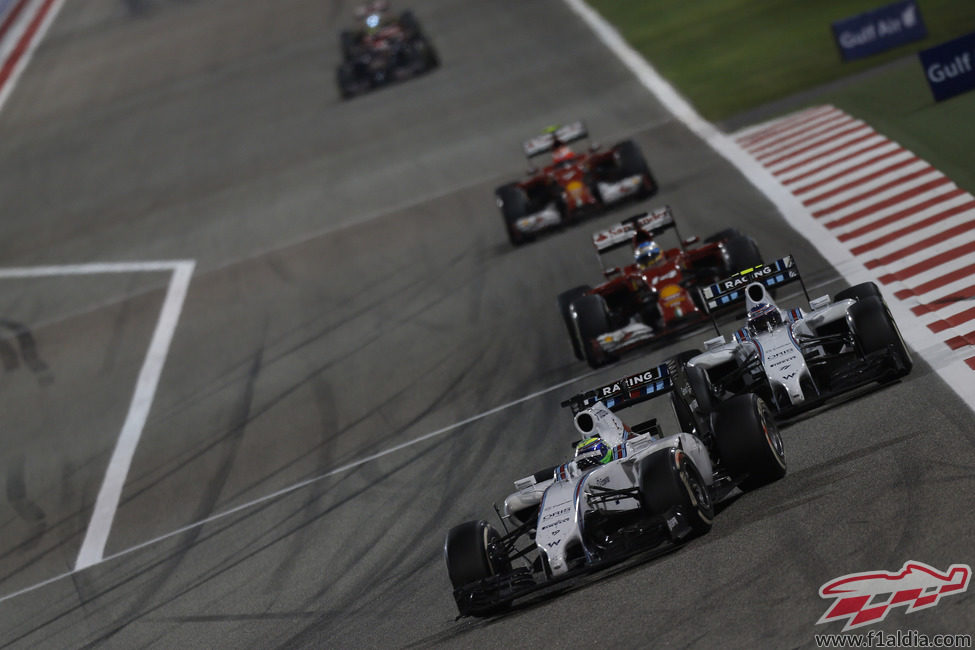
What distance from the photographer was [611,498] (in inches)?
481

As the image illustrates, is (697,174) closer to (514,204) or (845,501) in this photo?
(514,204)

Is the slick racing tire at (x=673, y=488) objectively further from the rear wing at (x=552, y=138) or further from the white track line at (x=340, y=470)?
the rear wing at (x=552, y=138)

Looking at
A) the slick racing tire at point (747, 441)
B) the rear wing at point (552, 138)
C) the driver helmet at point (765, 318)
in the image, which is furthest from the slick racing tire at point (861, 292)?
the rear wing at point (552, 138)

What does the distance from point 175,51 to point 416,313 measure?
2880 centimetres

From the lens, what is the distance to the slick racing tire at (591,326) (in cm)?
1728

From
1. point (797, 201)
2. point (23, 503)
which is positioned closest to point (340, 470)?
point (23, 503)

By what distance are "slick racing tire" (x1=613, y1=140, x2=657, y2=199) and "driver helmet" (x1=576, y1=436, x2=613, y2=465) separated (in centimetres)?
1106

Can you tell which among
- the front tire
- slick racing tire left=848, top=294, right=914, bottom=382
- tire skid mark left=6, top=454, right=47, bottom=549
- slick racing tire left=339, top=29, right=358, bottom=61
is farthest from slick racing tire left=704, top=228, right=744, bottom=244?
slick racing tire left=339, top=29, right=358, bottom=61

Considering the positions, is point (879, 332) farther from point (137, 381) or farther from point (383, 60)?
point (383, 60)

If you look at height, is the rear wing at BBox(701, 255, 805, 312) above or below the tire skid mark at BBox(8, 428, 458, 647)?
above

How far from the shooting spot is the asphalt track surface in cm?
1184

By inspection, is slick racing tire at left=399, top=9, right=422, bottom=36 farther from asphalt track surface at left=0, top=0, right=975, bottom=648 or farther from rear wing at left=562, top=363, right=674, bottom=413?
rear wing at left=562, top=363, right=674, bottom=413

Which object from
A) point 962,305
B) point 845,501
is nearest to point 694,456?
point 845,501

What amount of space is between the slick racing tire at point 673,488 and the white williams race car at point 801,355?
3.98 ft
